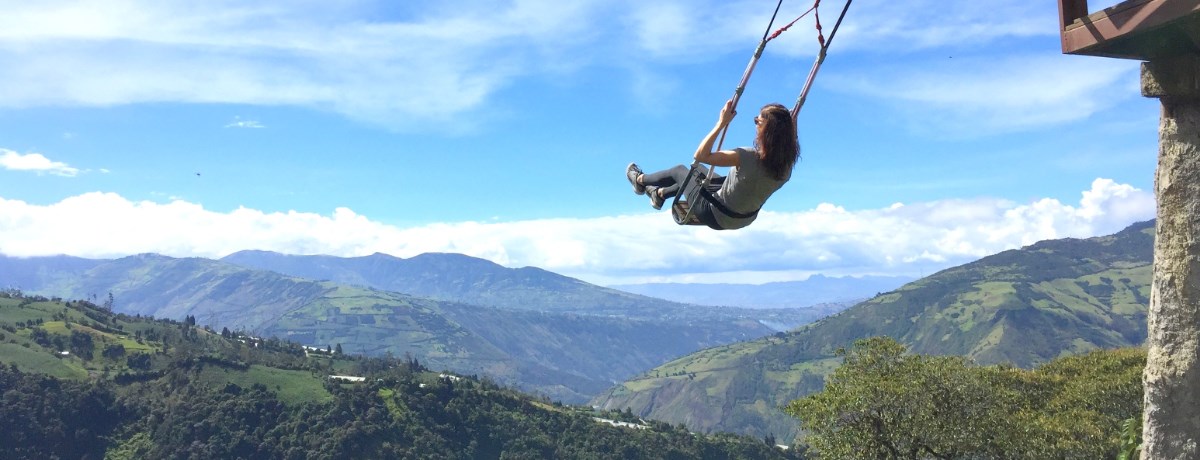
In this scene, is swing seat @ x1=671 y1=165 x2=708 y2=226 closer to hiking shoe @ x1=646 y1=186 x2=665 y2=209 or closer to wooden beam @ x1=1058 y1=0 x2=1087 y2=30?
hiking shoe @ x1=646 y1=186 x2=665 y2=209

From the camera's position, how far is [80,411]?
163 m

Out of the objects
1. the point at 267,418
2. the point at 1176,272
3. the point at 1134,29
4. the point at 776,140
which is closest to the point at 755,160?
the point at 776,140

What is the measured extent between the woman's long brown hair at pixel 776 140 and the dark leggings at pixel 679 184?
1.11 meters

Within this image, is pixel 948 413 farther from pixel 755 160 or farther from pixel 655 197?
pixel 755 160

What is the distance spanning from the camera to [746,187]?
859 centimetres

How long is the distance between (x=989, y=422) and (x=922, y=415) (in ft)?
7.53

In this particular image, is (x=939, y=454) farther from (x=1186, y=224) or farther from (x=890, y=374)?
(x=1186, y=224)

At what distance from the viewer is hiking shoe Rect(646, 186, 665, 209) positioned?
33.8 ft

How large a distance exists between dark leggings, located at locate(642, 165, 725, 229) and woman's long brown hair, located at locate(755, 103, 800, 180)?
1.11 meters

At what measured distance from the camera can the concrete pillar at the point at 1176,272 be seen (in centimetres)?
825

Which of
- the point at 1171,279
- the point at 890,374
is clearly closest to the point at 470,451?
the point at 890,374

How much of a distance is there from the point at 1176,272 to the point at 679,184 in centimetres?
522

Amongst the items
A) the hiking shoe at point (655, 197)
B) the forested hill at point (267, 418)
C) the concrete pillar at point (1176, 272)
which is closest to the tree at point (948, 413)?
the concrete pillar at point (1176, 272)

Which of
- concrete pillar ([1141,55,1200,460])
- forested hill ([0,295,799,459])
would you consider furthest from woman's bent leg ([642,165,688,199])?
forested hill ([0,295,799,459])
